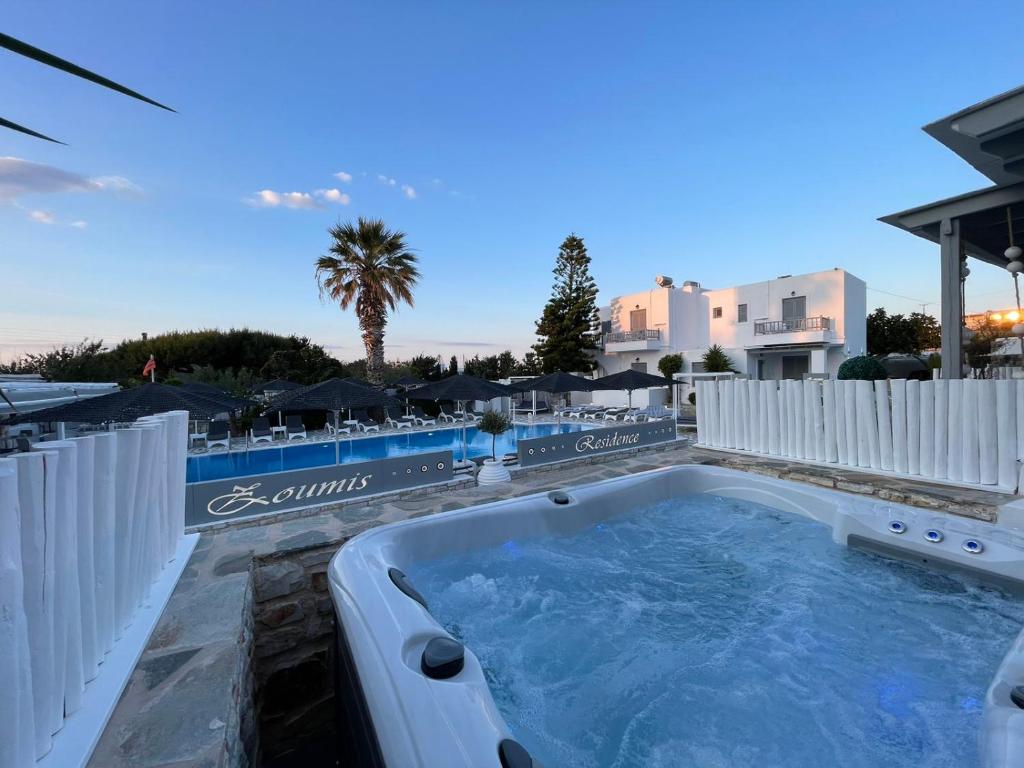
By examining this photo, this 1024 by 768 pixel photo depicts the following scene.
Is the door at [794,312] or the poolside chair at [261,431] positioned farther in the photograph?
the door at [794,312]

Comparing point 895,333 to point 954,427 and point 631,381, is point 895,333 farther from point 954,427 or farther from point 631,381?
point 954,427

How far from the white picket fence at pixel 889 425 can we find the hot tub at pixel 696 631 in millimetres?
1567

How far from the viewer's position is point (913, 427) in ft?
17.8

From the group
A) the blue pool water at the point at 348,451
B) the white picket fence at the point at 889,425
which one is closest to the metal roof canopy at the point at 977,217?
the white picket fence at the point at 889,425

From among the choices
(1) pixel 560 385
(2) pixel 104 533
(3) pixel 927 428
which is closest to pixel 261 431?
(1) pixel 560 385

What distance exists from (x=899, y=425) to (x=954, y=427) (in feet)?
1.65

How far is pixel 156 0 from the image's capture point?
2.25 metres

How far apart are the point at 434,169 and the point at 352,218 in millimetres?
4604

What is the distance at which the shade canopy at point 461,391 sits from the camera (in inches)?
351

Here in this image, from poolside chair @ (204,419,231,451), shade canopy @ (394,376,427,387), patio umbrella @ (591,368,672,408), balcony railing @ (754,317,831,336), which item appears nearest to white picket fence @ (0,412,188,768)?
poolside chair @ (204,419,231,451)

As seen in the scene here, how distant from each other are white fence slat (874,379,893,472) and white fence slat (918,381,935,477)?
325 mm

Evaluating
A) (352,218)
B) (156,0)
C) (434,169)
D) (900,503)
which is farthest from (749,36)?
(352,218)

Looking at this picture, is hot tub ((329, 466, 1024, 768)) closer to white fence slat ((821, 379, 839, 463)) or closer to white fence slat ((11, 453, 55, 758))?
white fence slat ((11, 453, 55, 758))

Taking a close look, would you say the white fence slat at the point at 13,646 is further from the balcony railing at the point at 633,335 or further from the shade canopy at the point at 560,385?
the balcony railing at the point at 633,335
